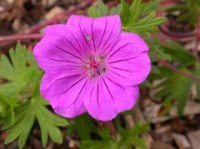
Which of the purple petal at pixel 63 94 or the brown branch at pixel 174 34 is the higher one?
the purple petal at pixel 63 94

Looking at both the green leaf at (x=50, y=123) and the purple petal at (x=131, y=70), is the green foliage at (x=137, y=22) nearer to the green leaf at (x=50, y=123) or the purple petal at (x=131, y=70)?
the purple petal at (x=131, y=70)

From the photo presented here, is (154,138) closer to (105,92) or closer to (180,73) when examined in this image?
(180,73)

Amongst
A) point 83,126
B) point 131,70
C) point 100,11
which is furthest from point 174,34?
point 131,70

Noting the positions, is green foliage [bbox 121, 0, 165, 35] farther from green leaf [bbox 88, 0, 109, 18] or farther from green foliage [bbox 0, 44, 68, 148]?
green foliage [bbox 0, 44, 68, 148]

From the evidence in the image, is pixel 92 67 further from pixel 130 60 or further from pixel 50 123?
pixel 50 123

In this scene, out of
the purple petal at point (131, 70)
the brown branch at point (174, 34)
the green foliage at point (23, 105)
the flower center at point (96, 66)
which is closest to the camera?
the purple petal at point (131, 70)

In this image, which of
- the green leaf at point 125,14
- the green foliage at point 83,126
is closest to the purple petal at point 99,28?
the green leaf at point 125,14
